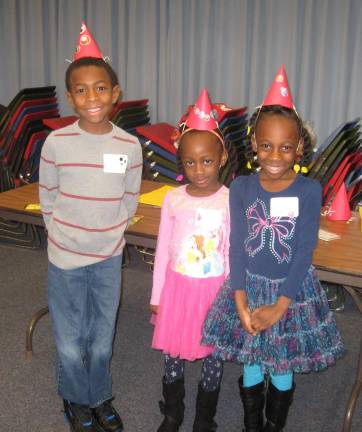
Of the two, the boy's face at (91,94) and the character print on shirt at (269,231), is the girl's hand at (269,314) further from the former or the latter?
the boy's face at (91,94)

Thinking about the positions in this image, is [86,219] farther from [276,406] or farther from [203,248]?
[276,406]

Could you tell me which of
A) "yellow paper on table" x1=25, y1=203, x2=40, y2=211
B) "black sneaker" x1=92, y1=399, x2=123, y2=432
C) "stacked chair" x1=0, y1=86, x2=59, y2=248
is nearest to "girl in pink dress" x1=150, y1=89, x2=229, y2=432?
"black sneaker" x1=92, y1=399, x2=123, y2=432

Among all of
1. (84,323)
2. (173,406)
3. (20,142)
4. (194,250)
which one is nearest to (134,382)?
(173,406)

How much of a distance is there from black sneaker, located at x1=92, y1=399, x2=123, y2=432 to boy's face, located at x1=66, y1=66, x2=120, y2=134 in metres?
1.05

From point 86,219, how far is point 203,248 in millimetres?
402

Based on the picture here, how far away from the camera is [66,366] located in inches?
76.2

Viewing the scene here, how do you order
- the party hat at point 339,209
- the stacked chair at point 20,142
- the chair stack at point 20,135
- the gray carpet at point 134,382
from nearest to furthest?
the gray carpet at point 134,382
the party hat at point 339,209
the stacked chair at point 20,142
the chair stack at point 20,135

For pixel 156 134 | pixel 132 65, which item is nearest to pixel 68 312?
pixel 156 134

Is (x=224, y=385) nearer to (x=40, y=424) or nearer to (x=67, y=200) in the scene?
(x=40, y=424)

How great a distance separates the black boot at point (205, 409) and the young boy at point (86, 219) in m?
0.32

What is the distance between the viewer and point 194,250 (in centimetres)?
181

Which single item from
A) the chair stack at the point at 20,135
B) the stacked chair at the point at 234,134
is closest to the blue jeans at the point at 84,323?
the stacked chair at the point at 234,134

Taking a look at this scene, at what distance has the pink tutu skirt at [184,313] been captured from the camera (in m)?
1.83

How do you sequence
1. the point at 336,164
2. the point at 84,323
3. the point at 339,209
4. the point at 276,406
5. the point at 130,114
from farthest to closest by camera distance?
1. the point at 130,114
2. the point at 336,164
3. the point at 339,209
4. the point at 84,323
5. the point at 276,406
